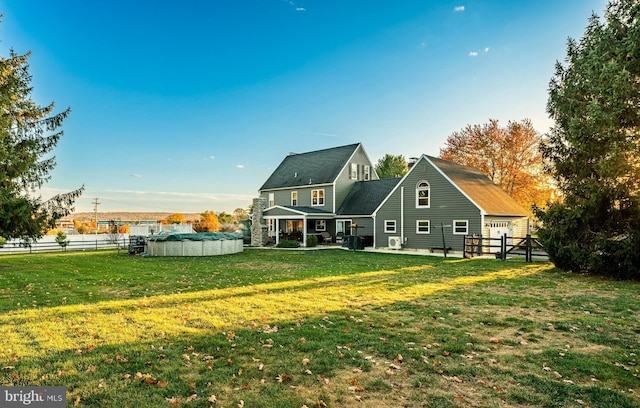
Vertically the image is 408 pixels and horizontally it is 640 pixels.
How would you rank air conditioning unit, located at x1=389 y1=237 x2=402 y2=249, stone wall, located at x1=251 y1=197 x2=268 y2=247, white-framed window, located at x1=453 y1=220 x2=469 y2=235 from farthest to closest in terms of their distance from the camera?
stone wall, located at x1=251 y1=197 x2=268 y2=247 → air conditioning unit, located at x1=389 y1=237 x2=402 y2=249 → white-framed window, located at x1=453 y1=220 x2=469 y2=235

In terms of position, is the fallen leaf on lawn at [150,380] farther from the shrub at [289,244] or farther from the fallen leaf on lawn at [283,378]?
the shrub at [289,244]

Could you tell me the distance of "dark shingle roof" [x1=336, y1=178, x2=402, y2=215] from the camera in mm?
28938

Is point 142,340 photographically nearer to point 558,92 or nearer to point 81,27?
point 558,92

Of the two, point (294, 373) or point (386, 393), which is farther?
point (294, 373)

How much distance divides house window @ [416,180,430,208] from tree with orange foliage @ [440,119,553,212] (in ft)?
57.4

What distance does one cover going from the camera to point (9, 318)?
22.8 feet

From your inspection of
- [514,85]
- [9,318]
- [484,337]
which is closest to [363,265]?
[484,337]

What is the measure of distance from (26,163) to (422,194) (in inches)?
870

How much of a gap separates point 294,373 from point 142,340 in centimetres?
289

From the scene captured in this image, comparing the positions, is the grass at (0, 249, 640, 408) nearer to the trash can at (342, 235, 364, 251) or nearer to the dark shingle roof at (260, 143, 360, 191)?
the trash can at (342, 235, 364, 251)

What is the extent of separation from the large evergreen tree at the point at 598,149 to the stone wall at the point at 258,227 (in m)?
22.1

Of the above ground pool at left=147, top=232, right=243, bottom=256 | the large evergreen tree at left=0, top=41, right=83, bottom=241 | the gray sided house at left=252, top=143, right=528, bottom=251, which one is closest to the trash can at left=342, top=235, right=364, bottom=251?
the gray sided house at left=252, top=143, right=528, bottom=251

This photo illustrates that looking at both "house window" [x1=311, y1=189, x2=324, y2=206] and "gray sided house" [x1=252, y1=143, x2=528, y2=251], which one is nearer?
"gray sided house" [x1=252, y1=143, x2=528, y2=251]

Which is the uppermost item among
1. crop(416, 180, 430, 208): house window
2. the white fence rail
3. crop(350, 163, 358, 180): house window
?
crop(350, 163, 358, 180): house window
